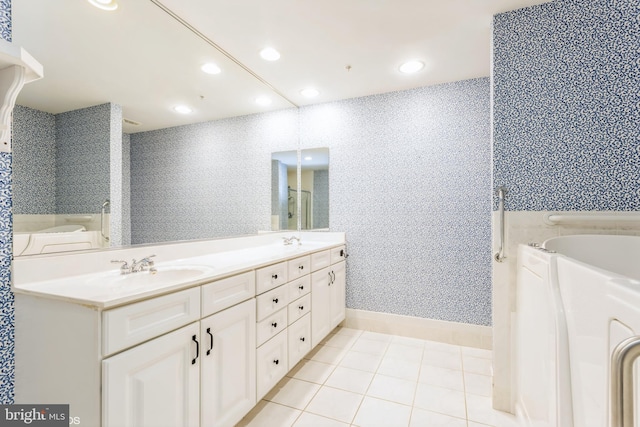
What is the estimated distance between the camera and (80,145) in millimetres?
1330

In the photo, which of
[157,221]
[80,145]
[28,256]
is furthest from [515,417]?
[80,145]

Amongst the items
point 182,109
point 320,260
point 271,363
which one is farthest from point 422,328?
point 182,109

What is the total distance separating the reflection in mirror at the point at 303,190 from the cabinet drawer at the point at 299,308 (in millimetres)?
948

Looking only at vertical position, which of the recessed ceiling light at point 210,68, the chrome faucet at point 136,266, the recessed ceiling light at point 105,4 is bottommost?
the chrome faucet at point 136,266

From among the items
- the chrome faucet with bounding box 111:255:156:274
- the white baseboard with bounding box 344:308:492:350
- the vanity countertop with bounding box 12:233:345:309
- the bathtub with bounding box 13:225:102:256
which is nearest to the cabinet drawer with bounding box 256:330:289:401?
the vanity countertop with bounding box 12:233:345:309

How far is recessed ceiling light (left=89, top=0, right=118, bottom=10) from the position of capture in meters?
1.36

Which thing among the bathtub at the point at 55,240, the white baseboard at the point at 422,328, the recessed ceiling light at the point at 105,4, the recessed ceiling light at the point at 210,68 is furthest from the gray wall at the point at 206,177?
the white baseboard at the point at 422,328

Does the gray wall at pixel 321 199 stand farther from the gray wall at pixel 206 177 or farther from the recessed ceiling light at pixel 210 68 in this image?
the recessed ceiling light at pixel 210 68

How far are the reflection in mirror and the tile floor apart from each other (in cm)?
126

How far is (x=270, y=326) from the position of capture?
5.45ft

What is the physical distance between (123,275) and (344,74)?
2163 mm

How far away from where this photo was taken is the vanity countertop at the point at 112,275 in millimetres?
966

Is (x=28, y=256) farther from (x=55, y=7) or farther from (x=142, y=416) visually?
(x=55, y=7)

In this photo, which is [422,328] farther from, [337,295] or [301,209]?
[301,209]
